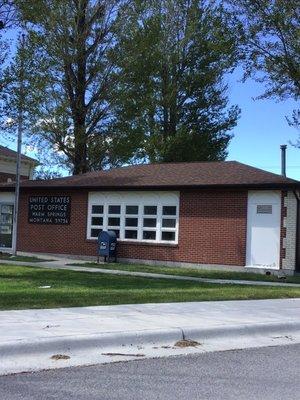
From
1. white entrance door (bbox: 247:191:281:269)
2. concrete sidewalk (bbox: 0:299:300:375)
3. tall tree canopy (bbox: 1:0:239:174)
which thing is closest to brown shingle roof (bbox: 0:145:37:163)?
tall tree canopy (bbox: 1:0:239:174)

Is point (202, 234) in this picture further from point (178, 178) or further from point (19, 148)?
point (19, 148)

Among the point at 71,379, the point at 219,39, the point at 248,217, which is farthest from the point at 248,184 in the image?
the point at 71,379

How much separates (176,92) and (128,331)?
29.9m

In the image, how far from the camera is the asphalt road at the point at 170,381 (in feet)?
20.1

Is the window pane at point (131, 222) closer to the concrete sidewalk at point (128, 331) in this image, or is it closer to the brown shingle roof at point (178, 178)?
the brown shingle roof at point (178, 178)

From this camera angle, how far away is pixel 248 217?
70.7 ft

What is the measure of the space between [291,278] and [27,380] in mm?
14541

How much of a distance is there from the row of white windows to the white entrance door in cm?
306

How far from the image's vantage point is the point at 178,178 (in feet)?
78.6

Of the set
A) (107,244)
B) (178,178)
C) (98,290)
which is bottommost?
(98,290)

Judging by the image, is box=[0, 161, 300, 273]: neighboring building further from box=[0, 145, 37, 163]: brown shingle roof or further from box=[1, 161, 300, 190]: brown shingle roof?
box=[0, 145, 37, 163]: brown shingle roof

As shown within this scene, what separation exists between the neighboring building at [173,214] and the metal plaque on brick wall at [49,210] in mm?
42

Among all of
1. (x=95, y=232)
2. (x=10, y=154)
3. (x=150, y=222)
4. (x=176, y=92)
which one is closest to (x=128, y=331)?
(x=150, y=222)

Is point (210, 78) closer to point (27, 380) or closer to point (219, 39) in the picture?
point (219, 39)
